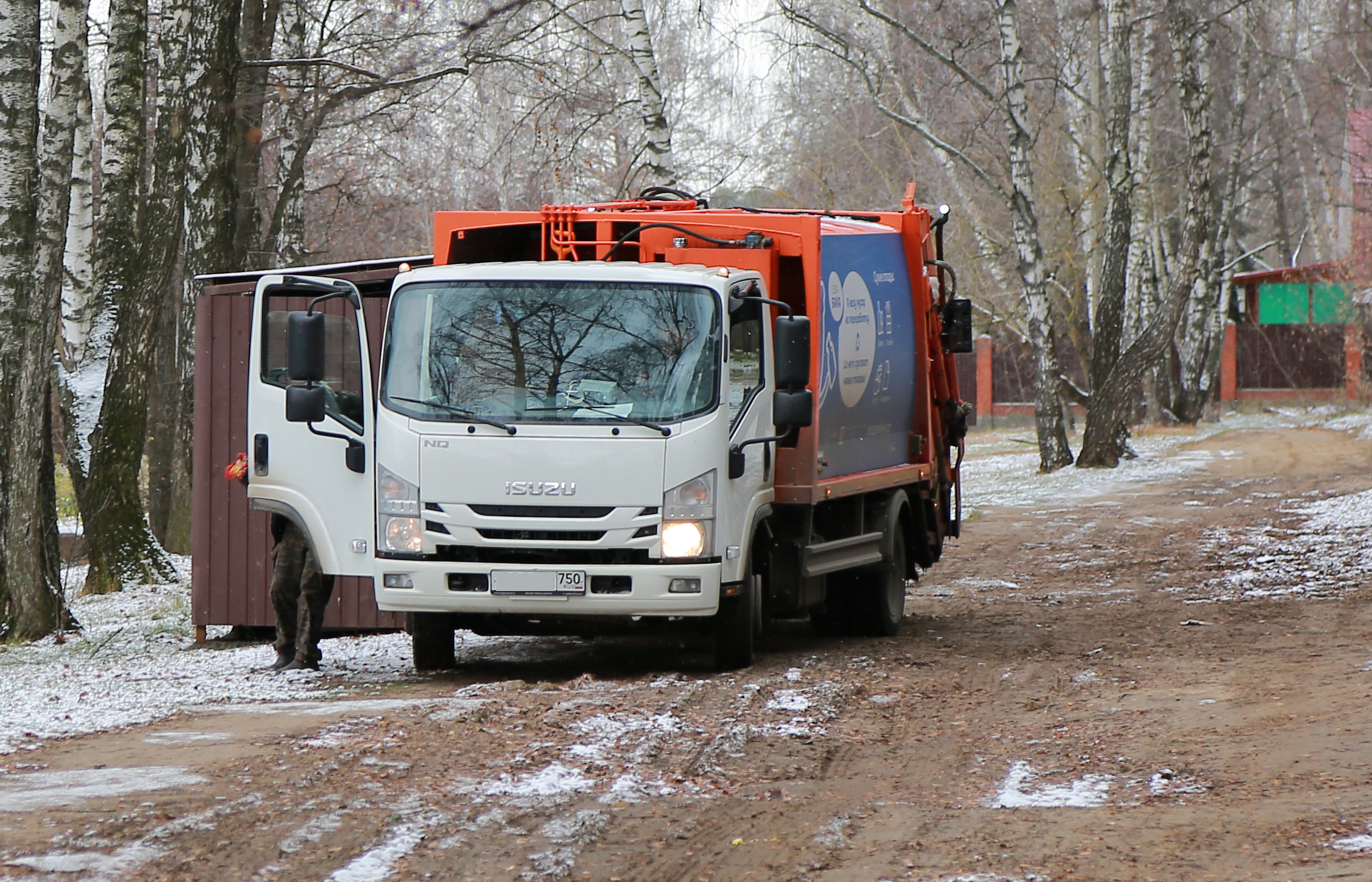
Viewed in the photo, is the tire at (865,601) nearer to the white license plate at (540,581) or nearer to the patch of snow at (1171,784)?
the white license plate at (540,581)

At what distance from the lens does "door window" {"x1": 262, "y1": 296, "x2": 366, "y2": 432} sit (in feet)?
32.3

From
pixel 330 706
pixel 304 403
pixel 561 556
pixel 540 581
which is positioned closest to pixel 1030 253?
pixel 561 556

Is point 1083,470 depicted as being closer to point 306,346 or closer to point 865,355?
point 865,355

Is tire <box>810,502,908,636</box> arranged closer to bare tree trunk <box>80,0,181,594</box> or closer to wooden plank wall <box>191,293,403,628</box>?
wooden plank wall <box>191,293,403,628</box>

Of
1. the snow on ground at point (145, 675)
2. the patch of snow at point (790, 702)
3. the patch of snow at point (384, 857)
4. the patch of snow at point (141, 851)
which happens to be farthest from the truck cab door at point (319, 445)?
the patch of snow at point (384, 857)

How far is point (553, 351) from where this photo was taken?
9148 millimetres

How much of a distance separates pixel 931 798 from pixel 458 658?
194 inches

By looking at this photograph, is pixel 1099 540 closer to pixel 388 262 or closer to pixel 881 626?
pixel 881 626

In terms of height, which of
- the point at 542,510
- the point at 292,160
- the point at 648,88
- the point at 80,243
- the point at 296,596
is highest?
the point at 648,88

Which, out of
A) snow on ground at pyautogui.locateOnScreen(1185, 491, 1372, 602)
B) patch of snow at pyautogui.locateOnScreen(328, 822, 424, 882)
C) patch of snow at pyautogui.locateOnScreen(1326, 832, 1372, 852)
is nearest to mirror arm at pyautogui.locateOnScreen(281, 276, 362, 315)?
patch of snow at pyautogui.locateOnScreen(328, 822, 424, 882)

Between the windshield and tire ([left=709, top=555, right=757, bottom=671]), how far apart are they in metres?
1.19

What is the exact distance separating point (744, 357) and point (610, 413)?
98 centimetres

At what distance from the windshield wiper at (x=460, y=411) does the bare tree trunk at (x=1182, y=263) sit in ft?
65.2

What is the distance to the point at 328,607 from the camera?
11203mm
